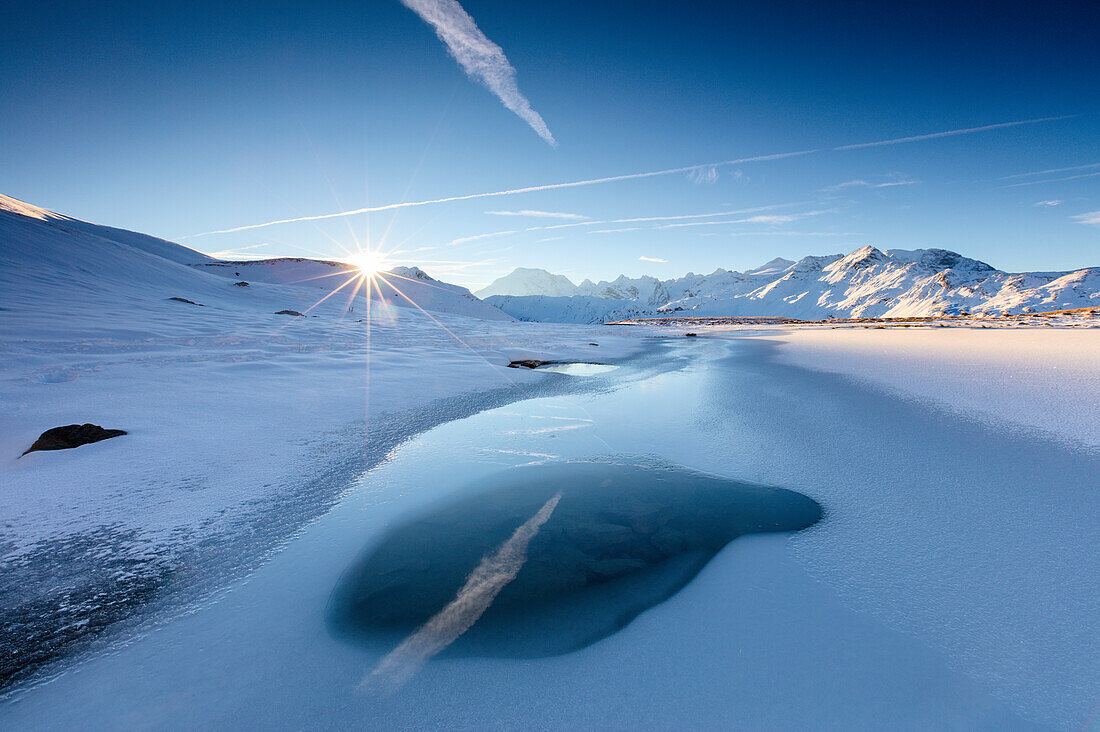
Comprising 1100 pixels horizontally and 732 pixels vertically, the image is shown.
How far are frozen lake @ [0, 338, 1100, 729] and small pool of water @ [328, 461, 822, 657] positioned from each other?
45 mm

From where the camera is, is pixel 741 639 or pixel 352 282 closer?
pixel 741 639

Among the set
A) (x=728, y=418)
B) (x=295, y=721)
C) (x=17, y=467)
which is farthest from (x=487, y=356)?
(x=295, y=721)

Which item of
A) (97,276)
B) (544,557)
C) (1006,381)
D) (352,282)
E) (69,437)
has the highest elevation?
(352,282)

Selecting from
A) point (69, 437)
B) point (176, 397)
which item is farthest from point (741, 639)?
point (176, 397)

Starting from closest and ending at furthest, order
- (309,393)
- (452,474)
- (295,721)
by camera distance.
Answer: (295,721)
(452,474)
(309,393)

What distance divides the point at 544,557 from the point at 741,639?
150 cm

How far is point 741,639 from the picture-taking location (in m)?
2.41

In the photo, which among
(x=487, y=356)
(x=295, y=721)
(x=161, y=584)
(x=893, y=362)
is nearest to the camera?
(x=295, y=721)

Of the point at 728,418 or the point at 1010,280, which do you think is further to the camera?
the point at 1010,280

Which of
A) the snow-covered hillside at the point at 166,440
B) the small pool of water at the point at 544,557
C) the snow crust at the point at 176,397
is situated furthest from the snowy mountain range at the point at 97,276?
the small pool of water at the point at 544,557

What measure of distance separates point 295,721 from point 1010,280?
29594cm

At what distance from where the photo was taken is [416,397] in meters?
8.43

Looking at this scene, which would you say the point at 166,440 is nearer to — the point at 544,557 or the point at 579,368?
the point at 544,557

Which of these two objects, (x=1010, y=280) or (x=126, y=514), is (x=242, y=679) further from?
(x=1010, y=280)
